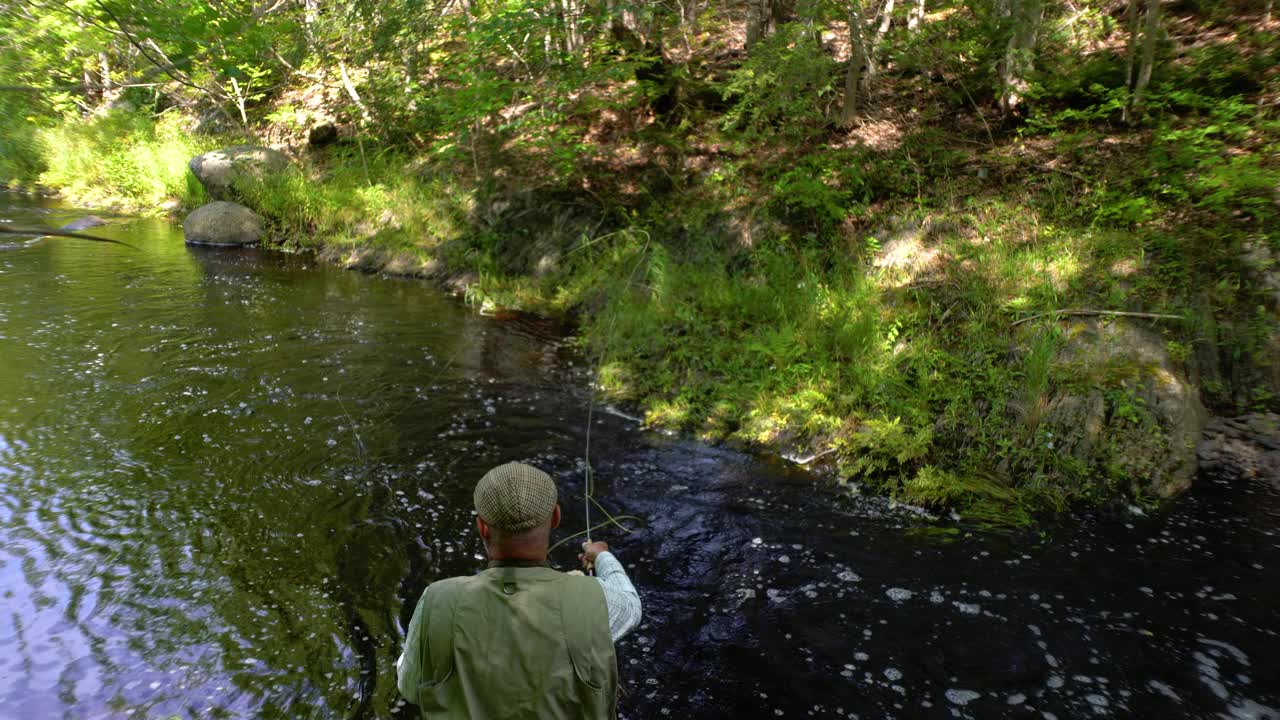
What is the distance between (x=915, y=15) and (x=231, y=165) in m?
13.0

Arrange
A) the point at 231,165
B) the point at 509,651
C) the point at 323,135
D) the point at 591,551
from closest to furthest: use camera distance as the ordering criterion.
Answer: the point at 509,651, the point at 591,551, the point at 231,165, the point at 323,135

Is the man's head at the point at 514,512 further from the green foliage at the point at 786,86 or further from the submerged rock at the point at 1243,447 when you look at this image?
the green foliage at the point at 786,86

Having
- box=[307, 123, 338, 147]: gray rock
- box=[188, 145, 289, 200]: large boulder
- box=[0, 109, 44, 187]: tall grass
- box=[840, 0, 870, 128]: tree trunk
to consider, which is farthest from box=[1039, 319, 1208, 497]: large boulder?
box=[307, 123, 338, 147]: gray rock

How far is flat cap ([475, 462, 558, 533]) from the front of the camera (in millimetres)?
2074

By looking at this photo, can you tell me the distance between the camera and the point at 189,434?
21.1 feet

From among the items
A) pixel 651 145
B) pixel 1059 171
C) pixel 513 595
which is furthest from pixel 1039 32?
pixel 513 595

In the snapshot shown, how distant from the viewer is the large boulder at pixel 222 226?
14422mm

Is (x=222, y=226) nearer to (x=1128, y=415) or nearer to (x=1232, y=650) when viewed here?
(x=1128, y=415)

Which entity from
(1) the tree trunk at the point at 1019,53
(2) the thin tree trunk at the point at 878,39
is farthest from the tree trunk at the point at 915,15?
(1) the tree trunk at the point at 1019,53

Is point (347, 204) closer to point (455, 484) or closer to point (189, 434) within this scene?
point (189, 434)

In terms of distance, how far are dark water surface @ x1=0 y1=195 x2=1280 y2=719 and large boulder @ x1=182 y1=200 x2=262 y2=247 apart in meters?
6.95

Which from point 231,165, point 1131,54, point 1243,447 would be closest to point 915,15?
point 1131,54

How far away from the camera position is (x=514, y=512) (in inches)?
81.7

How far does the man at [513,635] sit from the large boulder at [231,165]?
15.5 meters
